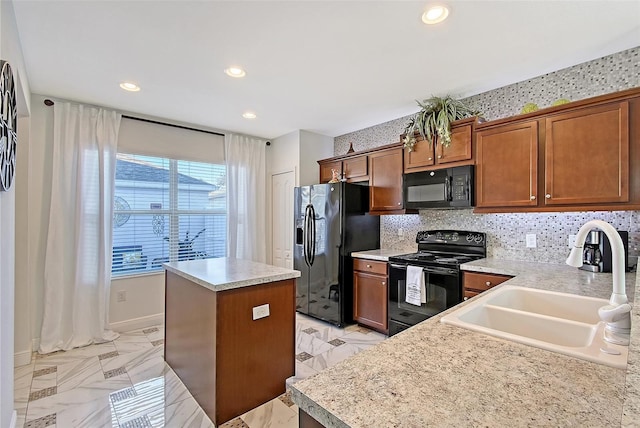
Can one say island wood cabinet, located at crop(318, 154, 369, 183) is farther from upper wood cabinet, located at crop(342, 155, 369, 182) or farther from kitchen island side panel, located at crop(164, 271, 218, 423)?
kitchen island side panel, located at crop(164, 271, 218, 423)

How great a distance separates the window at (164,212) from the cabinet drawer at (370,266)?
194cm

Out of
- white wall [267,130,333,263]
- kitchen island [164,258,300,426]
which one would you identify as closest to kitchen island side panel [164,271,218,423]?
kitchen island [164,258,300,426]

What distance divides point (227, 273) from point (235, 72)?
1.67 metres

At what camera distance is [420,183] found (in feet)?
10.5

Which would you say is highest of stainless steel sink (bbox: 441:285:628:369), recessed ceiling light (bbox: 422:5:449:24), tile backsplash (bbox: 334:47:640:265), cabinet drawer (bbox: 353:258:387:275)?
recessed ceiling light (bbox: 422:5:449:24)

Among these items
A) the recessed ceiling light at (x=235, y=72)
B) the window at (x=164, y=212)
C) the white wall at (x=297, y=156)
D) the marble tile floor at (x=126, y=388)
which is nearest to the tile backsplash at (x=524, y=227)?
the marble tile floor at (x=126, y=388)

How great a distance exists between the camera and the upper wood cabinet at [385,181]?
11.1ft

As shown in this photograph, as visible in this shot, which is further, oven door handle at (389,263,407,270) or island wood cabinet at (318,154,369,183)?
island wood cabinet at (318,154,369,183)

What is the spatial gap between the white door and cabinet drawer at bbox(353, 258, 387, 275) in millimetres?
1145

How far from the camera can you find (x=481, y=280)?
2.42 m

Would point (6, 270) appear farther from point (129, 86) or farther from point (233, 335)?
point (129, 86)

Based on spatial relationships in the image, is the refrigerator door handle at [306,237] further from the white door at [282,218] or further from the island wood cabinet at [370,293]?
the island wood cabinet at [370,293]

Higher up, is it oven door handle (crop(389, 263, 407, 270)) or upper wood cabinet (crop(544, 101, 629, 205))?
upper wood cabinet (crop(544, 101, 629, 205))

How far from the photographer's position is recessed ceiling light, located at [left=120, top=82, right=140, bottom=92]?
278cm
